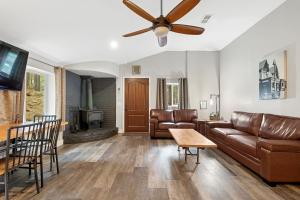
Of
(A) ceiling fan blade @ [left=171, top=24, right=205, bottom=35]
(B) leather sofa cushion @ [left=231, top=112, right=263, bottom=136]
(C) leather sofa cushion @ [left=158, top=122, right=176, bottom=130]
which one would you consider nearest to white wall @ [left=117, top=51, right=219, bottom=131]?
(C) leather sofa cushion @ [left=158, top=122, right=176, bottom=130]

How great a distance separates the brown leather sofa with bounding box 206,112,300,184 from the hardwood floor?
0.18 m

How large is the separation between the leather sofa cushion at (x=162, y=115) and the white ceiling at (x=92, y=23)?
2.21m

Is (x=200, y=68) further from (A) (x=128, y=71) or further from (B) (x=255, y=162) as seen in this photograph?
(B) (x=255, y=162)

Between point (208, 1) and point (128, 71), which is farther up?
point (208, 1)

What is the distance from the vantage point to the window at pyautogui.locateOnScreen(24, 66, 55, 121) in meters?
4.75

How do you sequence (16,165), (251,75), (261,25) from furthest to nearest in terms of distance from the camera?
(251,75) → (261,25) → (16,165)

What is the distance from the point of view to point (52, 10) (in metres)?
3.24

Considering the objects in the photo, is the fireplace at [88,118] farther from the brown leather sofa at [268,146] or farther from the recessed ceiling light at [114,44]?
the brown leather sofa at [268,146]

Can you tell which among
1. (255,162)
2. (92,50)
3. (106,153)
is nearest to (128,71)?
(92,50)

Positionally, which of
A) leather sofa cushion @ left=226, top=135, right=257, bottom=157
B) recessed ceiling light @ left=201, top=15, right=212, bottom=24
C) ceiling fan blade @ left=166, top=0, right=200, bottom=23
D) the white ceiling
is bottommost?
leather sofa cushion @ left=226, top=135, right=257, bottom=157

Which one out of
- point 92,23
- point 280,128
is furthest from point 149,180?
point 92,23

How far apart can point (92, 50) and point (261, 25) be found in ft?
14.0

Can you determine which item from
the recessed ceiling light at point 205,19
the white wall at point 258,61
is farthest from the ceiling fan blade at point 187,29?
the white wall at point 258,61

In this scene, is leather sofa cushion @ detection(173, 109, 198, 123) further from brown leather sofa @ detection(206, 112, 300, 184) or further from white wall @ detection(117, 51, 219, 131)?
brown leather sofa @ detection(206, 112, 300, 184)
